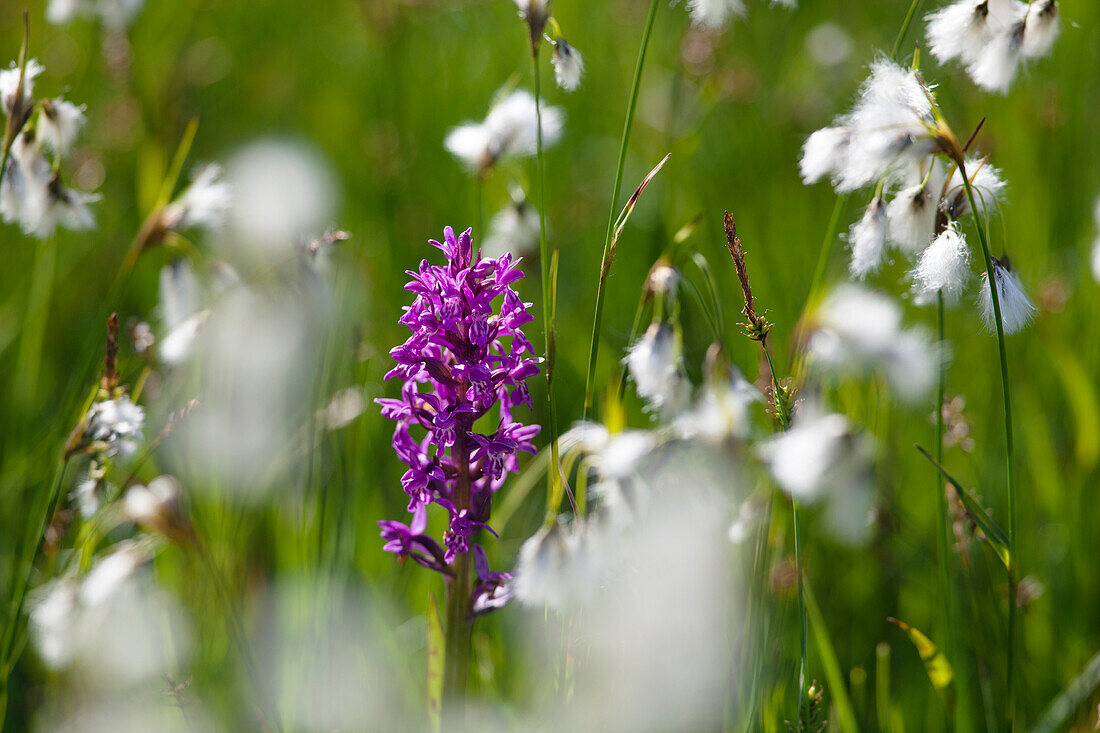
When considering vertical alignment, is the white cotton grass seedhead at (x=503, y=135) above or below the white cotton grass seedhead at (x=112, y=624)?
above

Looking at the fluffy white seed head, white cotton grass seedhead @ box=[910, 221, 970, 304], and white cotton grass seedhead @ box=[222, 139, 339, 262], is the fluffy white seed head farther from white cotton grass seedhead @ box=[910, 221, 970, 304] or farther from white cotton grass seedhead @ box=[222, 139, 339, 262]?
white cotton grass seedhead @ box=[910, 221, 970, 304]

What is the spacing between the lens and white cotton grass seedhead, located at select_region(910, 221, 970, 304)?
1.17m

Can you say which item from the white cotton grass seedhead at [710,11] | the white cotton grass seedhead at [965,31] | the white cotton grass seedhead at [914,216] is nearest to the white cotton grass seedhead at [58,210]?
the white cotton grass seedhead at [710,11]

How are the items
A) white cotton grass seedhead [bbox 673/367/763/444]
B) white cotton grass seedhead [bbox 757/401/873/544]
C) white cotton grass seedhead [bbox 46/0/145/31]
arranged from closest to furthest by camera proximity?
white cotton grass seedhead [bbox 757/401/873/544], white cotton grass seedhead [bbox 673/367/763/444], white cotton grass seedhead [bbox 46/0/145/31]

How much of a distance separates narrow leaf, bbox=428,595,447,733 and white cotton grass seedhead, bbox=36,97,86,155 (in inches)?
49.2

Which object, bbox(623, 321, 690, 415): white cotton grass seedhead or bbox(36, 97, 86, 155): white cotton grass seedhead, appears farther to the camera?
bbox(36, 97, 86, 155): white cotton grass seedhead

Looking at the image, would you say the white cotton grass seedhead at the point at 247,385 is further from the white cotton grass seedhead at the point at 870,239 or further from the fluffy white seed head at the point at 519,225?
the white cotton grass seedhead at the point at 870,239

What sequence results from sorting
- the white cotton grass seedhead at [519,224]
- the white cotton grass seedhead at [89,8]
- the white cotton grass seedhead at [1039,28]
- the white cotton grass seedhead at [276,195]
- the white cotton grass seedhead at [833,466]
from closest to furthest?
the white cotton grass seedhead at [833,466] < the white cotton grass seedhead at [1039,28] < the white cotton grass seedhead at [519,224] < the white cotton grass seedhead at [89,8] < the white cotton grass seedhead at [276,195]

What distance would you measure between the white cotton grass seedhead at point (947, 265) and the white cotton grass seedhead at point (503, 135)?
96cm

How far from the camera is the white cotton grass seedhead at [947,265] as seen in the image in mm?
1166

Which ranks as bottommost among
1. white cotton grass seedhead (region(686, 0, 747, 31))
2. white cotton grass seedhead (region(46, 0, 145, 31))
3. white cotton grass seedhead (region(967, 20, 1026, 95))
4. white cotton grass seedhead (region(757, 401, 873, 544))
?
white cotton grass seedhead (region(757, 401, 873, 544))

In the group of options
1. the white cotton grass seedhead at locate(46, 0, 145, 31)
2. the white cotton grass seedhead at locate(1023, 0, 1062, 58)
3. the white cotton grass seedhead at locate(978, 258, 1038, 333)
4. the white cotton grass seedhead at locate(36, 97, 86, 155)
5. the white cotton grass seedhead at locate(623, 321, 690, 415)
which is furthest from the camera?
the white cotton grass seedhead at locate(46, 0, 145, 31)

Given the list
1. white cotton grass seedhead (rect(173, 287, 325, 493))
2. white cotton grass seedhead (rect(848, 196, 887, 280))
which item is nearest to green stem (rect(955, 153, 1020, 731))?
white cotton grass seedhead (rect(848, 196, 887, 280))

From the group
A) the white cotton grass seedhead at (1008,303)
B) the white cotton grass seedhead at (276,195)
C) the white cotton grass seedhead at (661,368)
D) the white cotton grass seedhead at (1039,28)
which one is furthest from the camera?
the white cotton grass seedhead at (276,195)
